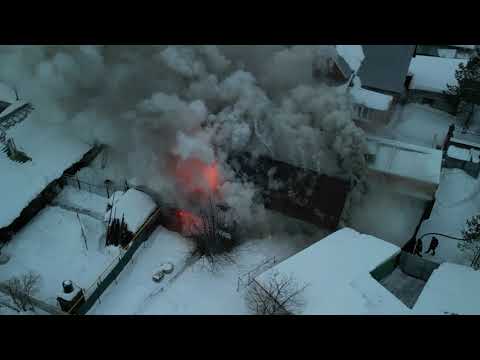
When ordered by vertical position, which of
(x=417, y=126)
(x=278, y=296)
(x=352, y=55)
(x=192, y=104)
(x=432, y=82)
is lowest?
(x=278, y=296)

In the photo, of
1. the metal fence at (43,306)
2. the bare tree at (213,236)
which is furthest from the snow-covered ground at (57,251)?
the bare tree at (213,236)

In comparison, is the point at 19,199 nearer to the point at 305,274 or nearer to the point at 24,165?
the point at 24,165

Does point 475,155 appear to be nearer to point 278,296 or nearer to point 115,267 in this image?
point 278,296

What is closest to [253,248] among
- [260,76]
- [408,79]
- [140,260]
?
[140,260]

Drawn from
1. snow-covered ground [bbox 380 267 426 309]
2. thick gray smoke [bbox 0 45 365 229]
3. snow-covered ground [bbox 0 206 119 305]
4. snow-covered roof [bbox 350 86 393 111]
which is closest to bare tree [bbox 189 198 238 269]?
thick gray smoke [bbox 0 45 365 229]

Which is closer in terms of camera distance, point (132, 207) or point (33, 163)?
point (132, 207)

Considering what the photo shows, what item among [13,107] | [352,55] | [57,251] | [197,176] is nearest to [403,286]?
[197,176]
